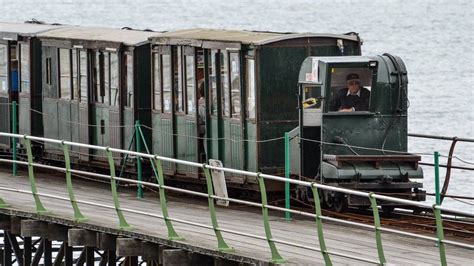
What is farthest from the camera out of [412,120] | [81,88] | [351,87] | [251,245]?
[412,120]

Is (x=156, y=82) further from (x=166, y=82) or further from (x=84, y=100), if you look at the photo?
(x=84, y=100)

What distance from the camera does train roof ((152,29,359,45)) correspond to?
2548cm

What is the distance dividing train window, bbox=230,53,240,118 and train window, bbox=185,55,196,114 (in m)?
1.25

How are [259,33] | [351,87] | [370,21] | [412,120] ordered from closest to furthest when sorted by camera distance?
1. [351,87]
2. [259,33]
3. [412,120]
4. [370,21]

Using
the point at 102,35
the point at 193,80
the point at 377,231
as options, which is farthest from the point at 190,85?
the point at 377,231

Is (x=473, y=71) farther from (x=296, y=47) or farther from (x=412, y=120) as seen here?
(x=296, y=47)

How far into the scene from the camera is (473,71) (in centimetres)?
10012

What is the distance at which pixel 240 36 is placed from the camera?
85.9 ft

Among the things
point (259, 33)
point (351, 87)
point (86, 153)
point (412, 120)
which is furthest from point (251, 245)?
point (412, 120)

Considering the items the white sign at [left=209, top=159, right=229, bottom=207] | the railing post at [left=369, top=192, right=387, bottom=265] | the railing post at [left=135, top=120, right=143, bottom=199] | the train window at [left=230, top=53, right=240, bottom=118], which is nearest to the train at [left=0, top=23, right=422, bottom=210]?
the train window at [left=230, top=53, right=240, bottom=118]

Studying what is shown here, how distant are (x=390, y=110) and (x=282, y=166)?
1.78 metres

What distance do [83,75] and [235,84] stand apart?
209 inches

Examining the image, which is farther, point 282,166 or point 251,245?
point 282,166

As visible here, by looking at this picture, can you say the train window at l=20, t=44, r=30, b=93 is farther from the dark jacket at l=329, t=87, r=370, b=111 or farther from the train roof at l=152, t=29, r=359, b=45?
the dark jacket at l=329, t=87, r=370, b=111
